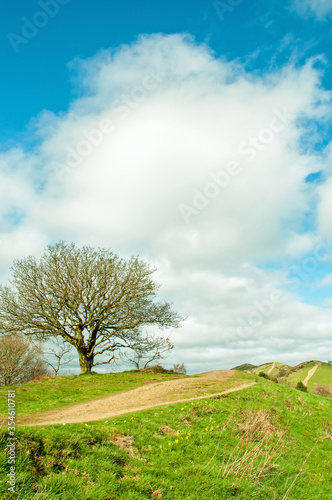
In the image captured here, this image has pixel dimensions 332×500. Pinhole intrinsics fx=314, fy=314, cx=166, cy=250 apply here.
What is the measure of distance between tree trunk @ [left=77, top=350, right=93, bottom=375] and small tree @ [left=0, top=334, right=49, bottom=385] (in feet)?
54.8

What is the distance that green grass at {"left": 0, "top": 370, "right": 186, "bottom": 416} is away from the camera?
593 inches

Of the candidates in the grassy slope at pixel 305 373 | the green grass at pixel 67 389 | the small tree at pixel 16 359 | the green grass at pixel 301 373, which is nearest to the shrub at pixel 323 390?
the grassy slope at pixel 305 373

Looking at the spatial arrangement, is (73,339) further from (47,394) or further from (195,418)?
(195,418)

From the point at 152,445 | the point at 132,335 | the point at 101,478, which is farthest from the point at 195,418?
the point at 132,335

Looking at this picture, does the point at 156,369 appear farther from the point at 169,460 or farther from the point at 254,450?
the point at 169,460

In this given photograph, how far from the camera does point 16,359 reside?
46.4 m

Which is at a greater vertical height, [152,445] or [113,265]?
Result: [113,265]

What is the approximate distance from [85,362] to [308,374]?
92.0 meters

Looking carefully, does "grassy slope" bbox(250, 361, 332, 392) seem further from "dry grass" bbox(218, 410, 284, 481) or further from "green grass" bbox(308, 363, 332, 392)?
"dry grass" bbox(218, 410, 284, 481)

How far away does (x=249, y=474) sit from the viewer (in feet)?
26.8

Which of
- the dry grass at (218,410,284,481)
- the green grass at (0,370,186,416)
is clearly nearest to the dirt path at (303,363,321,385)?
the green grass at (0,370,186,416)

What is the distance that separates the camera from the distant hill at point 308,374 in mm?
82062

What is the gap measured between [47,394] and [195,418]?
9.97 m

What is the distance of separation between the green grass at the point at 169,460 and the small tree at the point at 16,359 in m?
35.9
